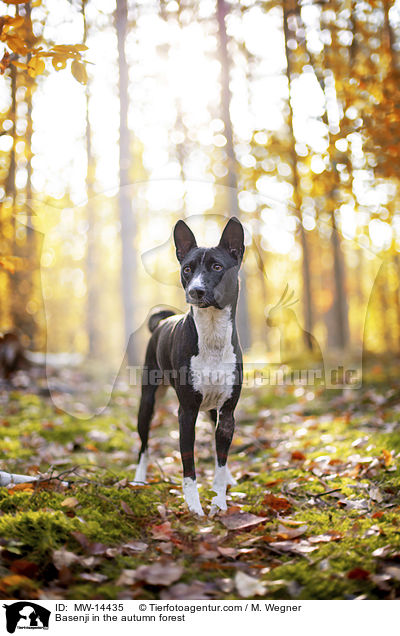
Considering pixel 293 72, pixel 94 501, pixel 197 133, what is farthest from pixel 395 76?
pixel 197 133

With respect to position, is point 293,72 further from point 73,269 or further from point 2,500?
point 73,269

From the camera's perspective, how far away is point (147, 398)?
15.1 feet

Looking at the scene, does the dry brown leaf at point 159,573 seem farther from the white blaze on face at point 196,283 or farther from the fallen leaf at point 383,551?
the white blaze on face at point 196,283

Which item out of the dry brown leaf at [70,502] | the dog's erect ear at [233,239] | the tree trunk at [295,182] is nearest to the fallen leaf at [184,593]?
the dry brown leaf at [70,502]

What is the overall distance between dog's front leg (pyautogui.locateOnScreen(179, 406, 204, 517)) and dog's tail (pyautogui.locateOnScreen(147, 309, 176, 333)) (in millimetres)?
1391

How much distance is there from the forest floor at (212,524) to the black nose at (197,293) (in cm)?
152

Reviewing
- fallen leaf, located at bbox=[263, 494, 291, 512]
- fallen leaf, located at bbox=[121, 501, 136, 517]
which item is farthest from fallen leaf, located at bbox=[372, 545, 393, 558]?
fallen leaf, located at bbox=[121, 501, 136, 517]

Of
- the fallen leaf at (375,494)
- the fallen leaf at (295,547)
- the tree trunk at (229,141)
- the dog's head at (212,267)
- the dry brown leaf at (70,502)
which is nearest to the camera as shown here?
the fallen leaf at (295,547)

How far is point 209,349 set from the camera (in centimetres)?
357

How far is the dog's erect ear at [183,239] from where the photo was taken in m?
3.62

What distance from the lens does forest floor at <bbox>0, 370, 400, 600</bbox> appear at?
2.54 metres

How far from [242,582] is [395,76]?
21.6ft
